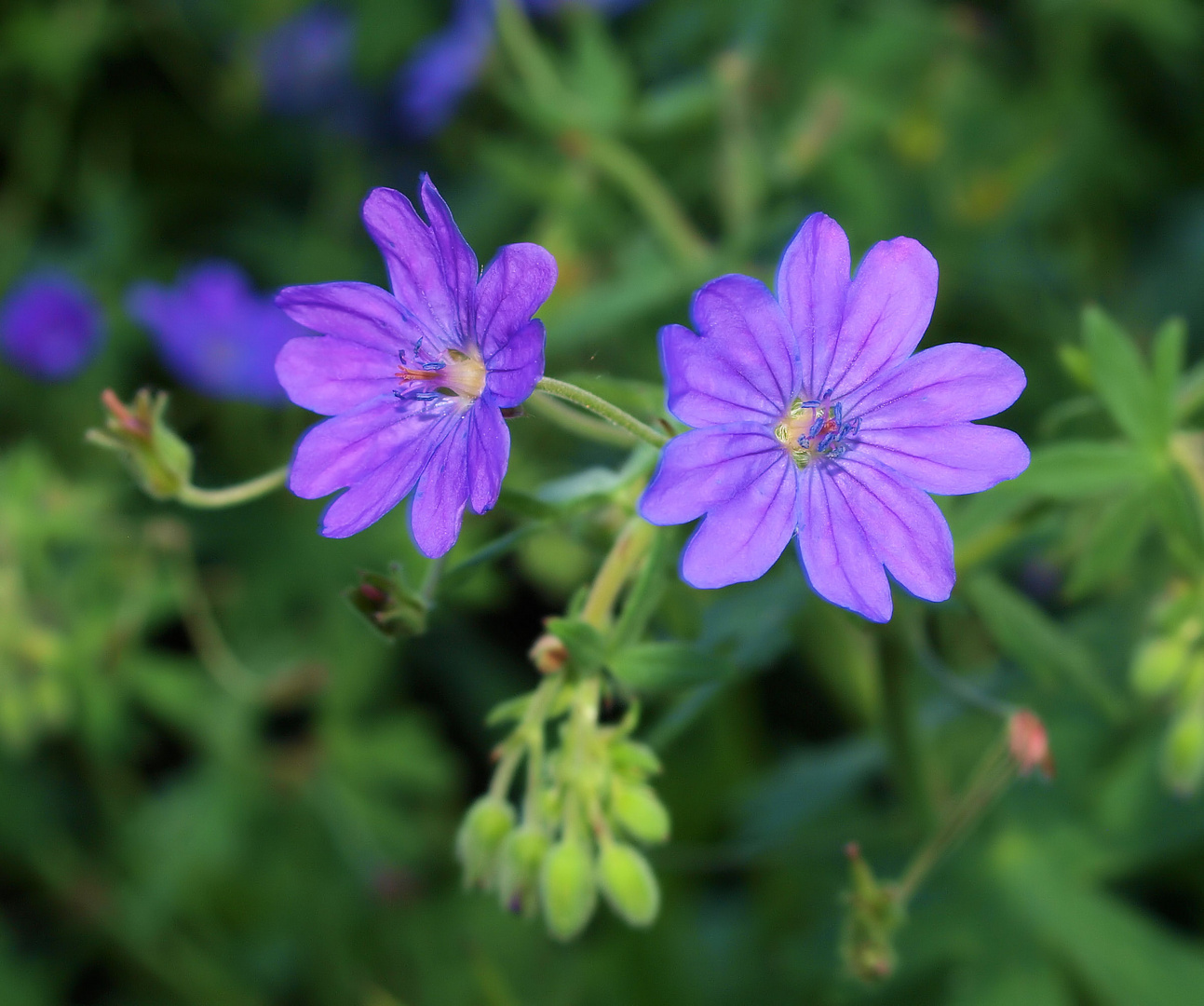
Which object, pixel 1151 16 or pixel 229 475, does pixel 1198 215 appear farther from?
pixel 229 475

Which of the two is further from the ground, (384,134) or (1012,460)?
(384,134)

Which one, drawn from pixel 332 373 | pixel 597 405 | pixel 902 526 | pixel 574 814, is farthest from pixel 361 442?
pixel 902 526

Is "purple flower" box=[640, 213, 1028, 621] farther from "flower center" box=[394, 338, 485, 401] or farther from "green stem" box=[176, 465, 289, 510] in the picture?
"green stem" box=[176, 465, 289, 510]

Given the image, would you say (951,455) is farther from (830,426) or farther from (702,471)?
(702,471)

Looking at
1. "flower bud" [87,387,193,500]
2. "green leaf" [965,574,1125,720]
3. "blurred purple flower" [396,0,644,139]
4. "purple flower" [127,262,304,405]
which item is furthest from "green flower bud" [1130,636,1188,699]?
"blurred purple flower" [396,0,644,139]

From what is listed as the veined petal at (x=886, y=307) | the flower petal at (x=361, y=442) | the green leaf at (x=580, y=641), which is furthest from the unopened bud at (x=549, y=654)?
the veined petal at (x=886, y=307)

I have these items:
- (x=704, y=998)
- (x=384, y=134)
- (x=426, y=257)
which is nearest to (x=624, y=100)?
(x=384, y=134)
